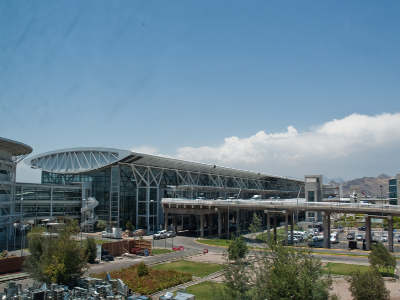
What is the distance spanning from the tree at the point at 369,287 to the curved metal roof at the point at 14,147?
50.3m

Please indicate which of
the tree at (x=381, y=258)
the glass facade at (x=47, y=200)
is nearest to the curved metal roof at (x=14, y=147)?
the glass facade at (x=47, y=200)

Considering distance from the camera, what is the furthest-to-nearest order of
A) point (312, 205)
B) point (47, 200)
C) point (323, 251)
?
1. point (47, 200)
2. point (312, 205)
3. point (323, 251)

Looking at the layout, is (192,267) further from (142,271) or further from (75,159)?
(75,159)

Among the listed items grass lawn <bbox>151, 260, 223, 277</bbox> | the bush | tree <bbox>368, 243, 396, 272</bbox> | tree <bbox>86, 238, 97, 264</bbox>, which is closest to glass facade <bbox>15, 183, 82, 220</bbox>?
tree <bbox>86, 238, 97, 264</bbox>

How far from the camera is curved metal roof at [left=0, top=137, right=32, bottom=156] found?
55.2 meters

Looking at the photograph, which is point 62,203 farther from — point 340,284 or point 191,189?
point 340,284

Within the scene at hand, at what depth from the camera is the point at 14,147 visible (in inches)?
2314

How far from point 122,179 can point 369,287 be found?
6100 cm

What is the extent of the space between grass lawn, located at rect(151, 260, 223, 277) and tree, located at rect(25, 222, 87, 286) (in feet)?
38.0

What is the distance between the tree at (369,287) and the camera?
21.7 m

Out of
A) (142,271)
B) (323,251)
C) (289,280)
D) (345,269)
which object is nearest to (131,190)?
(323,251)

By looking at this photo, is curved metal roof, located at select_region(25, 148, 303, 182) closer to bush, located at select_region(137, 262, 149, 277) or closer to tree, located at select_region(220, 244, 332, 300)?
bush, located at select_region(137, 262, 149, 277)

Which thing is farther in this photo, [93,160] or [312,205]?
[93,160]

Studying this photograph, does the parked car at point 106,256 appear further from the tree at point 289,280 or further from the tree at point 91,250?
the tree at point 289,280
